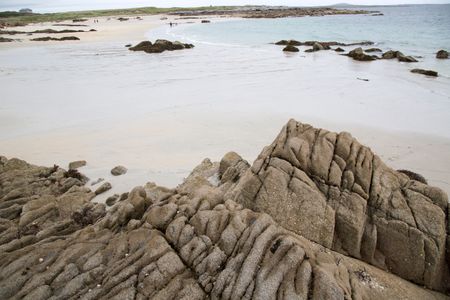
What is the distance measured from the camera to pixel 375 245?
7770 millimetres

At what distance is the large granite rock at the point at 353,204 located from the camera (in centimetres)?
753

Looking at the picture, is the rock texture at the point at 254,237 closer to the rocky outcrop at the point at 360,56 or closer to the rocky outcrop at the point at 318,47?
the rocky outcrop at the point at 360,56

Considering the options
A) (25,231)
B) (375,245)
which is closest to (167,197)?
(25,231)

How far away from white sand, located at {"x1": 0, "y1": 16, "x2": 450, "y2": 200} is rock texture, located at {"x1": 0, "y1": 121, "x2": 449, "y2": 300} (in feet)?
12.8

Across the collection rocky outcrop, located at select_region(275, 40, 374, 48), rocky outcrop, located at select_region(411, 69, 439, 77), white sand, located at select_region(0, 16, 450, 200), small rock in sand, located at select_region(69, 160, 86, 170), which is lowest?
rocky outcrop, located at select_region(275, 40, 374, 48)

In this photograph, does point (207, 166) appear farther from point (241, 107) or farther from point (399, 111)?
point (399, 111)

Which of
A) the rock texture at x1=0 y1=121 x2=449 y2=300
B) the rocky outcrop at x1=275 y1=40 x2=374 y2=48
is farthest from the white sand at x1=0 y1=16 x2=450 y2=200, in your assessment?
the rocky outcrop at x1=275 y1=40 x2=374 y2=48

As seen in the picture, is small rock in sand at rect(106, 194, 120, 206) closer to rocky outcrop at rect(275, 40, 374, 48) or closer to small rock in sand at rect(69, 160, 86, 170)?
small rock in sand at rect(69, 160, 86, 170)

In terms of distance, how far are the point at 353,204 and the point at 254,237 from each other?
2674 mm

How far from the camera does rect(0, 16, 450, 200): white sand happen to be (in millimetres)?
14258

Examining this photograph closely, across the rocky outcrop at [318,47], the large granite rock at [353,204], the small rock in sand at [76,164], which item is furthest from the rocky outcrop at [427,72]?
the small rock in sand at [76,164]

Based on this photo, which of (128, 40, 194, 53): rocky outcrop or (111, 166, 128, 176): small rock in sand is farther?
(128, 40, 194, 53): rocky outcrop

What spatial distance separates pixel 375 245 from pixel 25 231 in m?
8.63

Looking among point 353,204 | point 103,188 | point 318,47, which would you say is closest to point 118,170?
point 103,188
